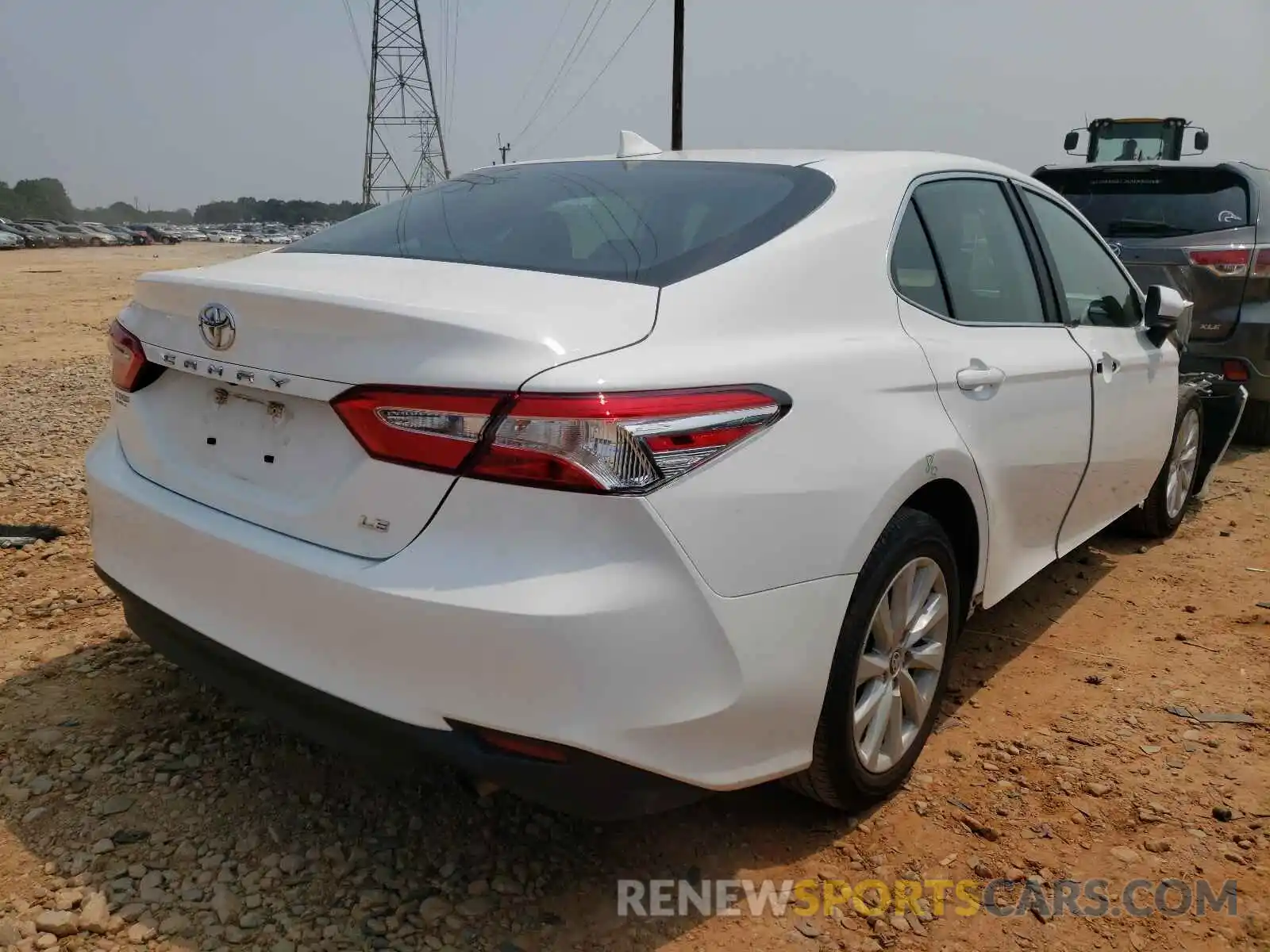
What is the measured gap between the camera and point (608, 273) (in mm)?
2145

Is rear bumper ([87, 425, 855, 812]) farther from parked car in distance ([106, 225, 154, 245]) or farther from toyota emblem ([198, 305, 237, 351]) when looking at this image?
parked car in distance ([106, 225, 154, 245])

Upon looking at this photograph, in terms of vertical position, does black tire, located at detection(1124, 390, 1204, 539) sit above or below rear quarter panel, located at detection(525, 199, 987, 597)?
below

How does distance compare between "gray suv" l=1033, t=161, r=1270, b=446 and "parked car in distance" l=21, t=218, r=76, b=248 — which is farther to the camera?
"parked car in distance" l=21, t=218, r=76, b=248

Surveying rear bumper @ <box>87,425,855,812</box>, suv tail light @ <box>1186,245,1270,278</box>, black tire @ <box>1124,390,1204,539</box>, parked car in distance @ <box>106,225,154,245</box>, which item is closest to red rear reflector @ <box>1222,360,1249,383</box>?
suv tail light @ <box>1186,245,1270,278</box>

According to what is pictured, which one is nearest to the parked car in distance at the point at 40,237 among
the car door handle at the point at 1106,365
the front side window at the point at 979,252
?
the front side window at the point at 979,252

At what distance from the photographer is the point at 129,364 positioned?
8.01 ft

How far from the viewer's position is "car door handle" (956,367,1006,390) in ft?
8.62

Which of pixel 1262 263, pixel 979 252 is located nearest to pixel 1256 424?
pixel 1262 263

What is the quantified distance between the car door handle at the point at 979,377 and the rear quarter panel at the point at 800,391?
17 centimetres

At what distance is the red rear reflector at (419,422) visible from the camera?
1.79 meters

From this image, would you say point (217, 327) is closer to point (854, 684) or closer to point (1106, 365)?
point (854, 684)

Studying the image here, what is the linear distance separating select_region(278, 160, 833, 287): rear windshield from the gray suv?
453 cm

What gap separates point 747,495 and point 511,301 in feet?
1.92

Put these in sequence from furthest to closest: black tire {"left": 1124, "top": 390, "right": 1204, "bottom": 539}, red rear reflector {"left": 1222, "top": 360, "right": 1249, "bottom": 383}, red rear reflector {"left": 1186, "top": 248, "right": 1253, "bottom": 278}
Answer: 1. red rear reflector {"left": 1222, "top": 360, "right": 1249, "bottom": 383}
2. red rear reflector {"left": 1186, "top": 248, "right": 1253, "bottom": 278}
3. black tire {"left": 1124, "top": 390, "right": 1204, "bottom": 539}
